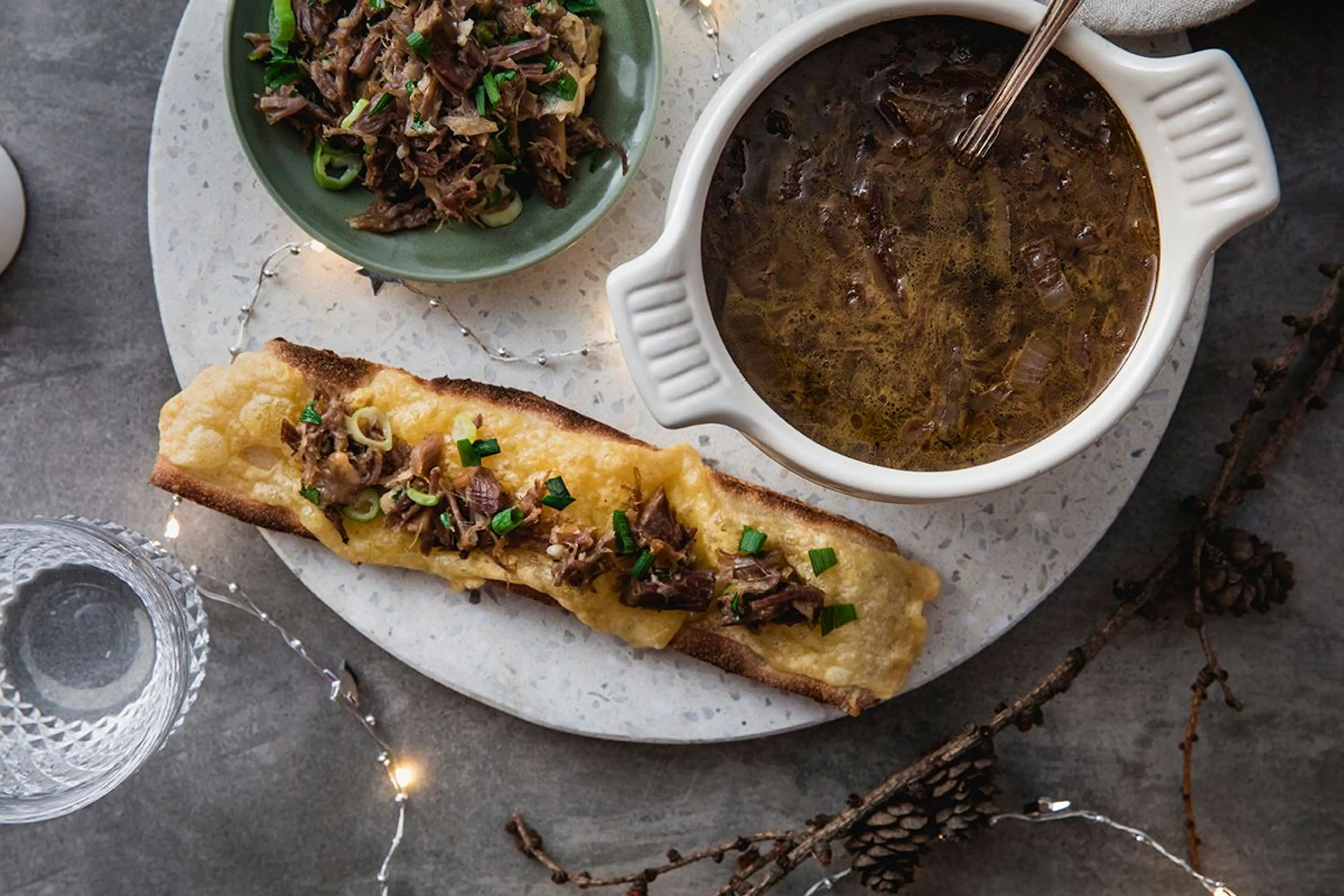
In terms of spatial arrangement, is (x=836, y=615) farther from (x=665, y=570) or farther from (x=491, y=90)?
(x=491, y=90)

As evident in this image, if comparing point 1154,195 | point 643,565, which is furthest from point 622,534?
point 1154,195

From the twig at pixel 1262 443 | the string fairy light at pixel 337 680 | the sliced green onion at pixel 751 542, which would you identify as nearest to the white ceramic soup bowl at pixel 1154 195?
the sliced green onion at pixel 751 542

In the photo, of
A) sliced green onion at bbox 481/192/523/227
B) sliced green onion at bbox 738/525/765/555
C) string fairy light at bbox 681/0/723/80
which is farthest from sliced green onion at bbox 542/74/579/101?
sliced green onion at bbox 738/525/765/555

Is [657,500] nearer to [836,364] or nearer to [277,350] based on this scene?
[836,364]

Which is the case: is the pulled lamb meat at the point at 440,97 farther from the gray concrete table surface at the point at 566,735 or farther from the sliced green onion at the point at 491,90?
the gray concrete table surface at the point at 566,735

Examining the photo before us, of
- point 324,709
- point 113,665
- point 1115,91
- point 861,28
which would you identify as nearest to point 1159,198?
point 1115,91
